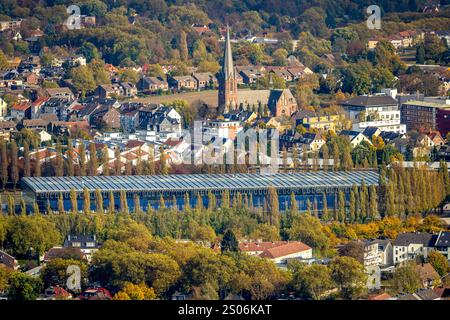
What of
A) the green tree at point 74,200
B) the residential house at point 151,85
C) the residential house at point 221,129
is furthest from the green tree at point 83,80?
the green tree at point 74,200

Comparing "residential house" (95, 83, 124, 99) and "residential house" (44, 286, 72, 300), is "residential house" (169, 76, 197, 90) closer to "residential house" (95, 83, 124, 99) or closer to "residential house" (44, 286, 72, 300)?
"residential house" (95, 83, 124, 99)

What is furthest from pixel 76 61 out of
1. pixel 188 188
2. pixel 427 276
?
pixel 427 276

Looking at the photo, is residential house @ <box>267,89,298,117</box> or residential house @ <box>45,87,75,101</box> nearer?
residential house @ <box>267,89,298,117</box>

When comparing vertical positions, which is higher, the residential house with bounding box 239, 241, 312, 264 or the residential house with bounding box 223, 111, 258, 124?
the residential house with bounding box 223, 111, 258, 124

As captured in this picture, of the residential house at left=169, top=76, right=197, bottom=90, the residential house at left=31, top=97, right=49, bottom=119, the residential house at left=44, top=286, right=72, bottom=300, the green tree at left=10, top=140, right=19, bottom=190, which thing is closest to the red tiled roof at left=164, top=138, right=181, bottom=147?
the green tree at left=10, top=140, right=19, bottom=190

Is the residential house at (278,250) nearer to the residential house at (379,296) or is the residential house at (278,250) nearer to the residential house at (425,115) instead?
the residential house at (379,296)

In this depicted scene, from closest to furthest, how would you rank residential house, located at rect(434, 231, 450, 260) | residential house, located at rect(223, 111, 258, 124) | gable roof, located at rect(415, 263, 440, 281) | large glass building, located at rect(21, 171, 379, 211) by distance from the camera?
gable roof, located at rect(415, 263, 440, 281) → residential house, located at rect(434, 231, 450, 260) → large glass building, located at rect(21, 171, 379, 211) → residential house, located at rect(223, 111, 258, 124)
